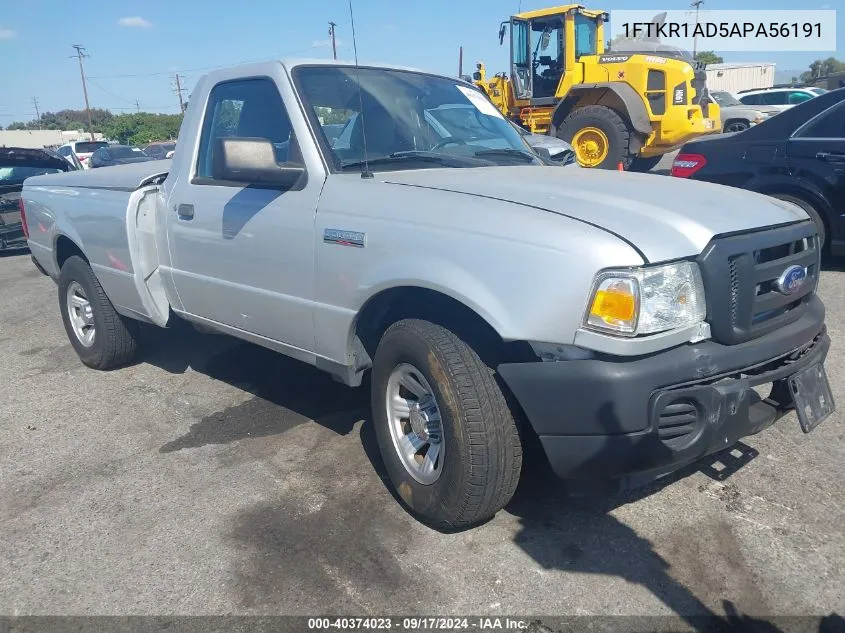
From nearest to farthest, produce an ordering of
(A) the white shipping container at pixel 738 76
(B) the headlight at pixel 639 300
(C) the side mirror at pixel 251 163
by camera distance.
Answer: (B) the headlight at pixel 639 300
(C) the side mirror at pixel 251 163
(A) the white shipping container at pixel 738 76

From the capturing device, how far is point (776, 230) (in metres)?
2.78

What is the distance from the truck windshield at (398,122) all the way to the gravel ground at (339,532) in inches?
61.2

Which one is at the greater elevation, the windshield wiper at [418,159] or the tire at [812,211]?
the windshield wiper at [418,159]

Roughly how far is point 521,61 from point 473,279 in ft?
40.6

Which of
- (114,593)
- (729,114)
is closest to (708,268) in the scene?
(114,593)

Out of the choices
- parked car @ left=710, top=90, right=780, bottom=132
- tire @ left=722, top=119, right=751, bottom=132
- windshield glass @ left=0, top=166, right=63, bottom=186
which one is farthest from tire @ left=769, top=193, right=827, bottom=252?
tire @ left=722, top=119, right=751, bottom=132

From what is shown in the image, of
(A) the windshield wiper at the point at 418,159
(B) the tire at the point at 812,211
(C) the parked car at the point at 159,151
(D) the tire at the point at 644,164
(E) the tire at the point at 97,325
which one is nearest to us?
(A) the windshield wiper at the point at 418,159

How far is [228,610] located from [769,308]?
7.55 feet

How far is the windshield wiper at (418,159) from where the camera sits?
3389 mm

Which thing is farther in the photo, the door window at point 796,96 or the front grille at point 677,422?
the door window at point 796,96

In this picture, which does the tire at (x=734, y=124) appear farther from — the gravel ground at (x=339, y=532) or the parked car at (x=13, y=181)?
the gravel ground at (x=339, y=532)

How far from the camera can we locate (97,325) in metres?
5.03

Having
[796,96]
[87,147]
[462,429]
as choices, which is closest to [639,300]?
[462,429]

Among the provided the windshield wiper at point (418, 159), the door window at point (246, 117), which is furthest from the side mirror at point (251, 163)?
the windshield wiper at point (418, 159)
